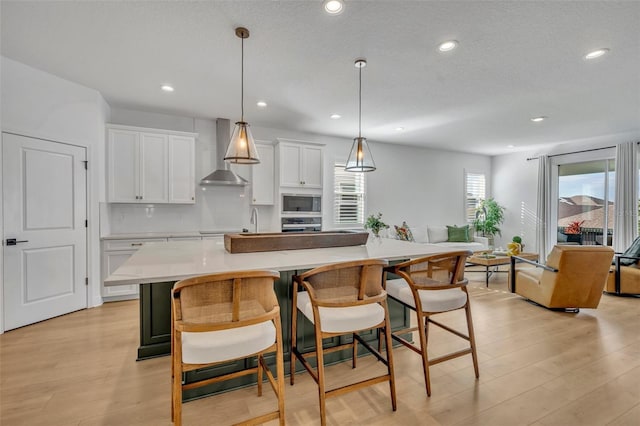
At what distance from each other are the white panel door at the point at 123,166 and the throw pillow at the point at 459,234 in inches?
241

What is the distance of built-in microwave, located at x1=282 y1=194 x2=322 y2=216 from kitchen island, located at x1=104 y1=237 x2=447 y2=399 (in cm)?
230

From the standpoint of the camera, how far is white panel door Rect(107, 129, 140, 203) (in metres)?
4.00

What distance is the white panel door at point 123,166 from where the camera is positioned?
4000 mm

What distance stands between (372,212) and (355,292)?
14.8ft

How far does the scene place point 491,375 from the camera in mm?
2219

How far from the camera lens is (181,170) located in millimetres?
4379

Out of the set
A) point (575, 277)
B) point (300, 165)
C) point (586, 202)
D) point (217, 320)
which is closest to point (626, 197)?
point (586, 202)

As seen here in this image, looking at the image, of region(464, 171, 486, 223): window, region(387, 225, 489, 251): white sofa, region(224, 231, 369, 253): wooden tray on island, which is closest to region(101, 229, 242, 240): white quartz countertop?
region(224, 231, 369, 253): wooden tray on island

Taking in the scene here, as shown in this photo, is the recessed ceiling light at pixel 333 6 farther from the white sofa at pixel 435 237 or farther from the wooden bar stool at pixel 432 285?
the white sofa at pixel 435 237

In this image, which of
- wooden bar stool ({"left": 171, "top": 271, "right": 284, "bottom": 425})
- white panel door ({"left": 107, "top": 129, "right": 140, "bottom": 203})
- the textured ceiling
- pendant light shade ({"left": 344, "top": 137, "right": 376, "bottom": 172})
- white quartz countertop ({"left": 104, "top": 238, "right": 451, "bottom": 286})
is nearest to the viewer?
wooden bar stool ({"left": 171, "top": 271, "right": 284, "bottom": 425})

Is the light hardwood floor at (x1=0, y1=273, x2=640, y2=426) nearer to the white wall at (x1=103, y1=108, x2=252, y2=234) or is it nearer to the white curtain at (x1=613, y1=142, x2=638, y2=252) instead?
the white wall at (x1=103, y1=108, x2=252, y2=234)

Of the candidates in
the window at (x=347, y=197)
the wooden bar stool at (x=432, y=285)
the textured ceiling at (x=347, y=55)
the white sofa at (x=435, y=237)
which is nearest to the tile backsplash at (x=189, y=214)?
the textured ceiling at (x=347, y=55)

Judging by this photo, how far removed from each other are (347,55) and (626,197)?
578 cm

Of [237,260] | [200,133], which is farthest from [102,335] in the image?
[200,133]
